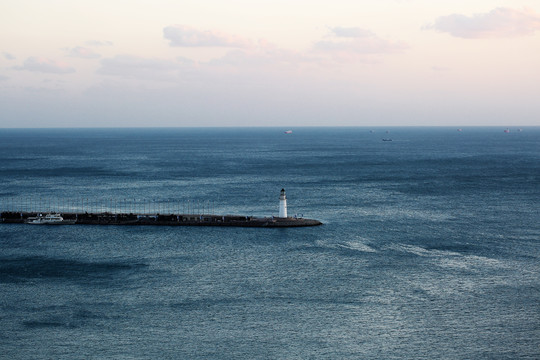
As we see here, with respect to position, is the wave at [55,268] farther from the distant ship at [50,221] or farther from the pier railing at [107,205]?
the pier railing at [107,205]

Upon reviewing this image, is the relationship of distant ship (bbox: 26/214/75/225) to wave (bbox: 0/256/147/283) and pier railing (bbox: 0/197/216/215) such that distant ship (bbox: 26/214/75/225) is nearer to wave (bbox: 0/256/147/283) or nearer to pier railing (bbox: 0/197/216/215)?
pier railing (bbox: 0/197/216/215)

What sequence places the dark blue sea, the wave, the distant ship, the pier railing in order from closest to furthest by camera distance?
the dark blue sea < the wave < the distant ship < the pier railing

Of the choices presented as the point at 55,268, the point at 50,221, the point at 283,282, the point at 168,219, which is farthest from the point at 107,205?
the point at 283,282

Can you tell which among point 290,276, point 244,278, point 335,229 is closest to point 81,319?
point 244,278

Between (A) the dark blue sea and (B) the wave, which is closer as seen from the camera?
(A) the dark blue sea

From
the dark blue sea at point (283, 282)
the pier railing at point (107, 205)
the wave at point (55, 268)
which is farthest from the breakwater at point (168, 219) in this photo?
the wave at point (55, 268)

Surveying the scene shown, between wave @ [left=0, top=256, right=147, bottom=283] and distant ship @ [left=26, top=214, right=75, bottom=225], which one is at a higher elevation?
distant ship @ [left=26, top=214, right=75, bottom=225]

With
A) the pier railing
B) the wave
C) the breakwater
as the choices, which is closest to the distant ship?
the breakwater

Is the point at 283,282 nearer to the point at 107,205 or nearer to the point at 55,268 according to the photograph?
the point at 55,268
